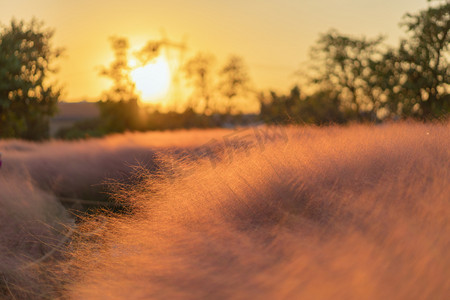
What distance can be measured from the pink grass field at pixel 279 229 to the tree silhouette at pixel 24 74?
15.4 metres

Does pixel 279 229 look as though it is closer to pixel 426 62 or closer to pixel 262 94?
pixel 426 62

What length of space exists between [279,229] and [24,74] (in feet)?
63.6

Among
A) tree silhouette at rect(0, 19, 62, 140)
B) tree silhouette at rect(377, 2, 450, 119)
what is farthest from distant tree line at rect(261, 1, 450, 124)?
tree silhouette at rect(0, 19, 62, 140)

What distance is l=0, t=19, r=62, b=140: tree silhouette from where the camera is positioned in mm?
19141

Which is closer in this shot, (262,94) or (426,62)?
(426,62)

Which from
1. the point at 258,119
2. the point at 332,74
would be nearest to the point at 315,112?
the point at 332,74

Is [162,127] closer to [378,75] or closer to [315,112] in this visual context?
[315,112]

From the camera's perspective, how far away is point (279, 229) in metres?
3.45

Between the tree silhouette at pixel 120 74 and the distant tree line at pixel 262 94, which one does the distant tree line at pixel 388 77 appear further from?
the tree silhouette at pixel 120 74

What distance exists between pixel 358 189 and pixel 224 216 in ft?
3.85

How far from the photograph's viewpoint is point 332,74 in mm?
34656

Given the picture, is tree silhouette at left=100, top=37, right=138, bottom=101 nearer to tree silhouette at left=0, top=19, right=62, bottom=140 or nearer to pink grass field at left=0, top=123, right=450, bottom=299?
tree silhouette at left=0, top=19, right=62, bottom=140

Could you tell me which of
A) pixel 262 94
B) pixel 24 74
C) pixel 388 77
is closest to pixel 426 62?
pixel 388 77

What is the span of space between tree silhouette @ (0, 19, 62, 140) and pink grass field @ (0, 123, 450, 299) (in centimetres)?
1537
